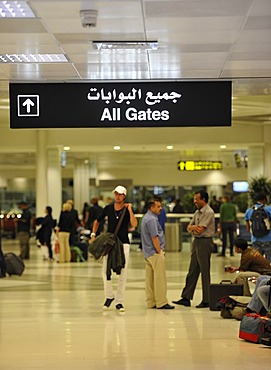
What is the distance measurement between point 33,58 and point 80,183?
31.2m

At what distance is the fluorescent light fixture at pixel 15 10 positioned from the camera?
7.40 meters

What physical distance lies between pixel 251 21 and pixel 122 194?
624cm

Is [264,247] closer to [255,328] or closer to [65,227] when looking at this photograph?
[255,328]

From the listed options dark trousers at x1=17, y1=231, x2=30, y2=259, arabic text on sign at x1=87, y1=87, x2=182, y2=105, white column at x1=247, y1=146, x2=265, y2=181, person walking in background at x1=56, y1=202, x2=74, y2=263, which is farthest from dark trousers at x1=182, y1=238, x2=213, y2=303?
white column at x1=247, y1=146, x2=265, y2=181

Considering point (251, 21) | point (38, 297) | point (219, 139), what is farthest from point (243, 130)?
point (251, 21)

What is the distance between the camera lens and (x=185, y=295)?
1452cm

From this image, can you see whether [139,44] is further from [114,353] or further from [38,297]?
[38,297]

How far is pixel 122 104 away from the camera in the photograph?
1088 centimetres

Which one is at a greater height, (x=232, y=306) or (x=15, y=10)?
(x=15, y=10)

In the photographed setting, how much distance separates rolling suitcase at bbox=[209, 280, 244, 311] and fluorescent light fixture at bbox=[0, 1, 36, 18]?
22.2 ft

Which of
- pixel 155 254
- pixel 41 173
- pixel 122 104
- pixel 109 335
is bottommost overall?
pixel 109 335

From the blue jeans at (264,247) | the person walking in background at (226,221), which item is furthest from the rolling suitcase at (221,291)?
the person walking in background at (226,221)

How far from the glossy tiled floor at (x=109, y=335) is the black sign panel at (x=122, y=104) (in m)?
2.62

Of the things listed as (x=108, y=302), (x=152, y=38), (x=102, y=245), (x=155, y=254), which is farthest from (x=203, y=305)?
(x=152, y=38)
